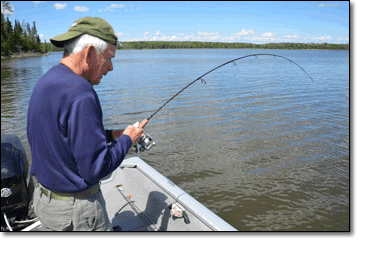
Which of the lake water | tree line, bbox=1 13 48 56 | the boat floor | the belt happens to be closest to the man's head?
the belt

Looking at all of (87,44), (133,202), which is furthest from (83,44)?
(133,202)

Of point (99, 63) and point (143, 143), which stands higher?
point (99, 63)

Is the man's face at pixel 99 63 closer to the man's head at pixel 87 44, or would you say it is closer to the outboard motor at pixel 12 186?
the man's head at pixel 87 44

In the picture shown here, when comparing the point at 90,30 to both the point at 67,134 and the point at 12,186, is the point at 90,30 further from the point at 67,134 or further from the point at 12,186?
the point at 12,186

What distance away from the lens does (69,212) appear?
1.38m

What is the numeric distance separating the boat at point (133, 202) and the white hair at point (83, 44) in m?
1.23

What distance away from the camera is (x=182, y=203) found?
A: 263 cm

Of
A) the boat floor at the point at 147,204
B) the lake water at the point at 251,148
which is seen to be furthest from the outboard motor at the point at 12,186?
the lake water at the point at 251,148

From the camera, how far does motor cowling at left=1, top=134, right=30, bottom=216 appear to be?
232 centimetres

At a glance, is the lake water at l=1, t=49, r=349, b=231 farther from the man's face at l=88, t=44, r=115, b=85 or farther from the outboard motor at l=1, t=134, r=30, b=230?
the man's face at l=88, t=44, r=115, b=85

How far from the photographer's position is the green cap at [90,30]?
4.09 feet

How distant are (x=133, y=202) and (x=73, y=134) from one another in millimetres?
2024

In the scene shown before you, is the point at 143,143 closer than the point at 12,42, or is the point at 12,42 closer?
the point at 143,143

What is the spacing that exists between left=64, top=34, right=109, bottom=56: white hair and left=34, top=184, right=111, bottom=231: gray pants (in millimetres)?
667
